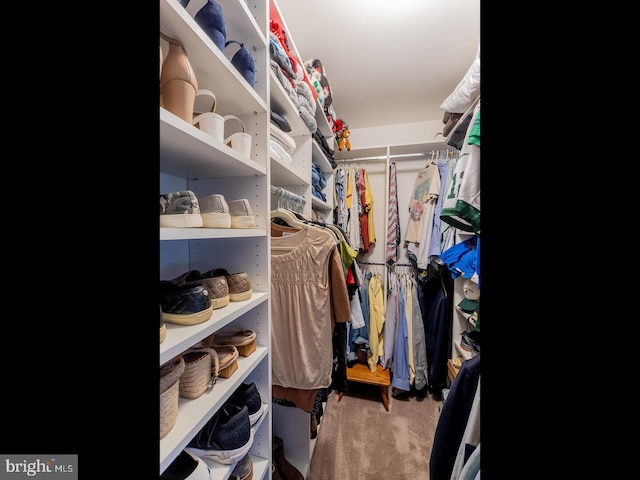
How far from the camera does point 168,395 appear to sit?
45cm

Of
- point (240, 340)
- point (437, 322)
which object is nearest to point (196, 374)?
point (240, 340)

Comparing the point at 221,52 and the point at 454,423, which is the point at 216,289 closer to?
the point at 221,52

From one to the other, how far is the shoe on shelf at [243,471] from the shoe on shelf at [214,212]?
2.32 feet

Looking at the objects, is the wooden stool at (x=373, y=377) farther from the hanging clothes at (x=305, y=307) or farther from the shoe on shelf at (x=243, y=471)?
the shoe on shelf at (x=243, y=471)

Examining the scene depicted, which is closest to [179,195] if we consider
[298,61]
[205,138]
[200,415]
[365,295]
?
[205,138]

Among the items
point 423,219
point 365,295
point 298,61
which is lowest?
point 365,295

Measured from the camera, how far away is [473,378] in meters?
0.64

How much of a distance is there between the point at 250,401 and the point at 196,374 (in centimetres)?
24

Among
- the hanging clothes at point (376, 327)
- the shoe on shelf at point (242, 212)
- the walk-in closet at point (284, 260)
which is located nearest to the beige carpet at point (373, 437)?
the walk-in closet at point (284, 260)

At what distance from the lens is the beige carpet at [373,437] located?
4.04ft
